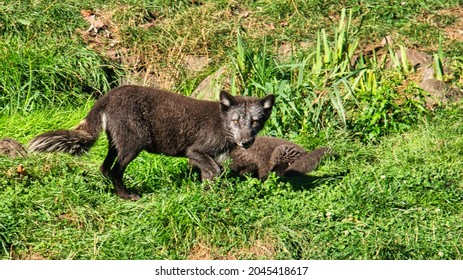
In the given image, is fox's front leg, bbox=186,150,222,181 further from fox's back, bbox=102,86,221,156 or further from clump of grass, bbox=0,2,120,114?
clump of grass, bbox=0,2,120,114

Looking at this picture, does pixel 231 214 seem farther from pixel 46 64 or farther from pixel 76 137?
pixel 46 64

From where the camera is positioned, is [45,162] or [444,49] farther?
[444,49]

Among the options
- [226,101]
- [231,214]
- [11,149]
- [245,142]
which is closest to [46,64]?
[11,149]

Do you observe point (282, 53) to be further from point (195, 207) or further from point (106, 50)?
point (195, 207)

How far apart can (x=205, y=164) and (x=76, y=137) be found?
4.46 ft

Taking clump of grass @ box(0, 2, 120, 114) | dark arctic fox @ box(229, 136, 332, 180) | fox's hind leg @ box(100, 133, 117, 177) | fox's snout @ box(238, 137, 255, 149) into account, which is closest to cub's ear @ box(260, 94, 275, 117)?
fox's snout @ box(238, 137, 255, 149)

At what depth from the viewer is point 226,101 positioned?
9.37 meters

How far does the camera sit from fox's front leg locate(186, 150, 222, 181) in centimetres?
906

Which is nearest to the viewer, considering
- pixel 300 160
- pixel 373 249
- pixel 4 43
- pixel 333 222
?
pixel 373 249

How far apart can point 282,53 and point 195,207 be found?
5.10m

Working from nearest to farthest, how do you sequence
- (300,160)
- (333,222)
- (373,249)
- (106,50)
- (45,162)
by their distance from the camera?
(373,249)
(333,222)
(45,162)
(300,160)
(106,50)

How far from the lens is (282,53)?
1255 centimetres

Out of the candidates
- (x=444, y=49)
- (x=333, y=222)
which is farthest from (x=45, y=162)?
(x=444, y=49)

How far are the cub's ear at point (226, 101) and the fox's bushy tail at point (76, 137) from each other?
1260 mm
